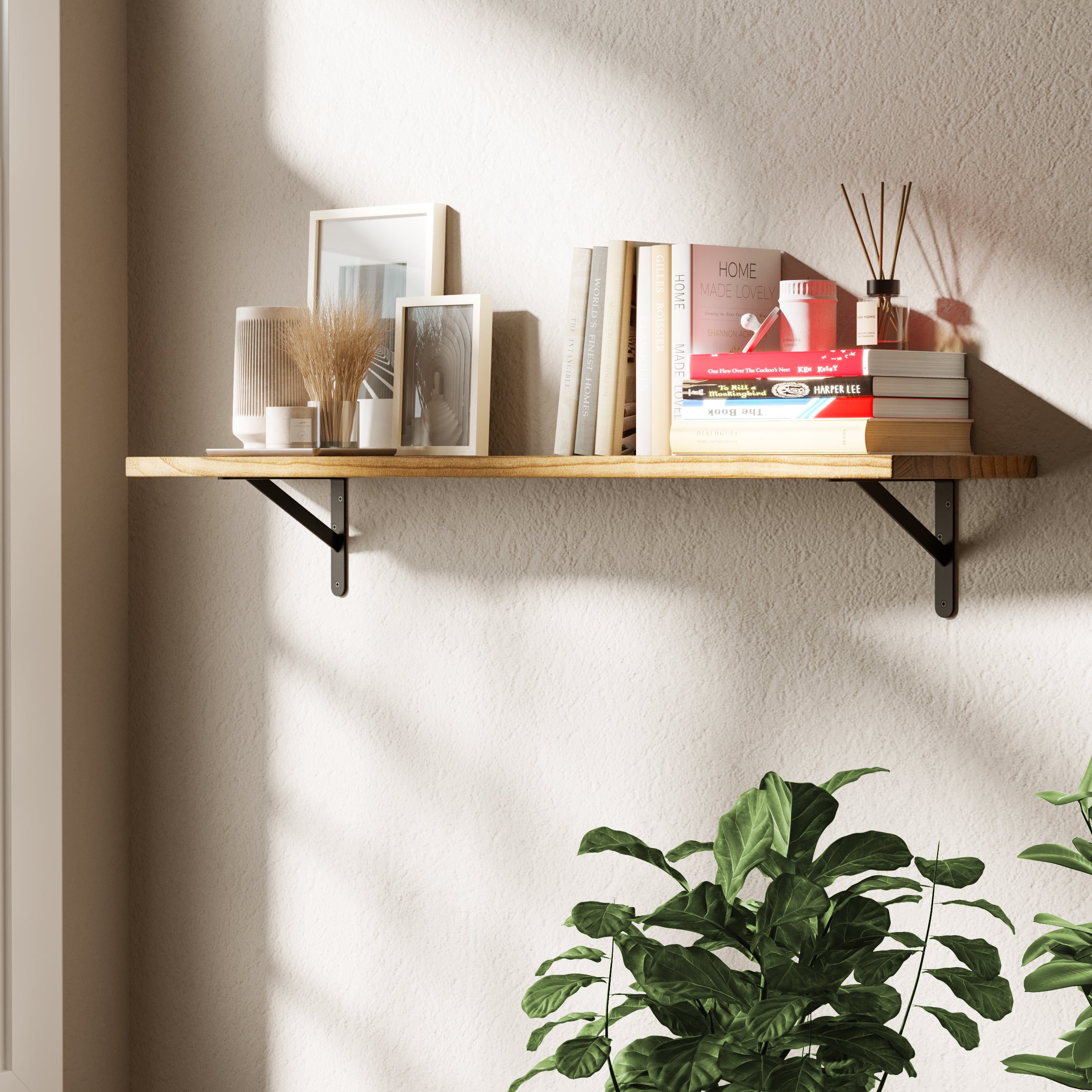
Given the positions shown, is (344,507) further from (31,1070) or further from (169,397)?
(31,1070)

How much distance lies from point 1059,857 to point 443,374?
0.96m

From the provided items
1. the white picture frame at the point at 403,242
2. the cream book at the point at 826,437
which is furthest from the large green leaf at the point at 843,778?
the white picture frame at the point at 403,242

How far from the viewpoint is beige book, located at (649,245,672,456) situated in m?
1.37

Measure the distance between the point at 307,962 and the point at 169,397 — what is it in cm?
91

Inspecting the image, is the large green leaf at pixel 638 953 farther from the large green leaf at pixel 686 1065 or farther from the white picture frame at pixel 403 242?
the white picture frame at pixel 403 242

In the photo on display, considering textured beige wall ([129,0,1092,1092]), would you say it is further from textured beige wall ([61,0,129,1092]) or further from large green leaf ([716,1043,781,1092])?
large green leaf ([716,1043,781,1092])

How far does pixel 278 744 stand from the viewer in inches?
69.6

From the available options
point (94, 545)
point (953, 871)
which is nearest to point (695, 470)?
point (953, 871)

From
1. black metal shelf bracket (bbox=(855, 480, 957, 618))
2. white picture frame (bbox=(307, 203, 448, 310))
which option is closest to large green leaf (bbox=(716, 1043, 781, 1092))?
black metal shelf bracket (bbox=(855, 480, 957, 618))

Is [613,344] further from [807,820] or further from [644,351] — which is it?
[807,820]

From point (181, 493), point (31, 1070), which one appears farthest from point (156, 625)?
point (31, 1070)

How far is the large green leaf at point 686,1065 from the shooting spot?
2.94ft

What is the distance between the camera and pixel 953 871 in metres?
1.01

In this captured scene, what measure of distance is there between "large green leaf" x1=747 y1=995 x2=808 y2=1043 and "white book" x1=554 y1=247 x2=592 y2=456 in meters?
0.76
